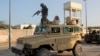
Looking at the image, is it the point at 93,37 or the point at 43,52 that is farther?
the point at 93,37

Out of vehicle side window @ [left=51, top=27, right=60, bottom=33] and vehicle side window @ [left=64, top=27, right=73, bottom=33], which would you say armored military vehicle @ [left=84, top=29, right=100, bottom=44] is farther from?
vehicle side window @ [left=51, top=27, right=60, bottom=33]

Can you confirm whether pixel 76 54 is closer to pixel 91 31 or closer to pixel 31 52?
pixel 31 52

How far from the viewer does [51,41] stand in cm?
1337

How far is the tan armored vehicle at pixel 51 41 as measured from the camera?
12.9 metres

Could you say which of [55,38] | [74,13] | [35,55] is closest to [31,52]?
[35,55]

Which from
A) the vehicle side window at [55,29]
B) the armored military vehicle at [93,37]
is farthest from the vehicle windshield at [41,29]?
the armored military vehicle at [93,37]

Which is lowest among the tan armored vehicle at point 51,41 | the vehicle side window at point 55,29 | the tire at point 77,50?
the tire at point 77,50

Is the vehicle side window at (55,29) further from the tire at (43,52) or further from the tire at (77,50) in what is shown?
the tire at (77,50)

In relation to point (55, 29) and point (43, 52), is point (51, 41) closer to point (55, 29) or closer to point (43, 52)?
point (43, 52)

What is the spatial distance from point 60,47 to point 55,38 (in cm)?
69

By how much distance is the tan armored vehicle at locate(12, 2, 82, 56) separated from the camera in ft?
42.3

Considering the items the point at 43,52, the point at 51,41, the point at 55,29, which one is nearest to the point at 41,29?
the point at 55,29

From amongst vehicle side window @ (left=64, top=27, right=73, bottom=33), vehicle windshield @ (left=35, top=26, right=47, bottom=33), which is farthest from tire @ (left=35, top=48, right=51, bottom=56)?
vehicle side window @ (left=64, top=27, right=73, bottom=33)

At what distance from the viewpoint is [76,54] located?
15.1m
